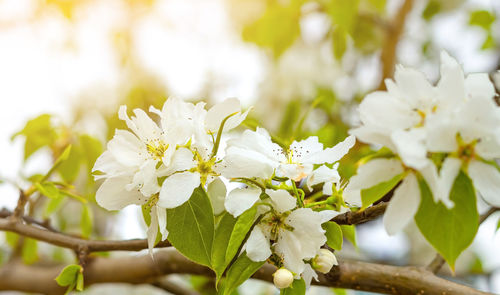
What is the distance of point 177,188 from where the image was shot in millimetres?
462

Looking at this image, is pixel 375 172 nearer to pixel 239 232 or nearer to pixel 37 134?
pixel 239 232

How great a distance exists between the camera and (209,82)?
1.92m

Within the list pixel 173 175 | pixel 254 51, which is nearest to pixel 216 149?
pixel 173 175

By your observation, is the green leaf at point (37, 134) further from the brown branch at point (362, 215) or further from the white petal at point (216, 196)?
the brown branch at point (362, 215)

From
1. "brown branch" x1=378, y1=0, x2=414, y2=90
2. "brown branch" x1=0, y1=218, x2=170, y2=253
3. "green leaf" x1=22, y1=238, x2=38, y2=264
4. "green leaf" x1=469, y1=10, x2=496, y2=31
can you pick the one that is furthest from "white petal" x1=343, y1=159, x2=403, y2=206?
"green leaf" x1=469, y1=10, x2=496, y2=31

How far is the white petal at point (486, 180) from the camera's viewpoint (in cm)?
40

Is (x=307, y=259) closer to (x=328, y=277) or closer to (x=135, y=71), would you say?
(x=328, y=277)

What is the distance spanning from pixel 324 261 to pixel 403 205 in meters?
0.11

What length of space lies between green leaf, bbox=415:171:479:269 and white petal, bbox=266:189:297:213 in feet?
0.38

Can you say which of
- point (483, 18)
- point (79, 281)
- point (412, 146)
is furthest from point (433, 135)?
point (483, 18)

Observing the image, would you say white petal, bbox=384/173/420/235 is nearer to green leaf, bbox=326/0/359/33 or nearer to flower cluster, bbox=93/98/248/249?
flower cluster, bbox=93/98/248/249

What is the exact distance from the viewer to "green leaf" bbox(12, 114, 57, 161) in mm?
931

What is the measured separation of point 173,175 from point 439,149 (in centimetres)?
24

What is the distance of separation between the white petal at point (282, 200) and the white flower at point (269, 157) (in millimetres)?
17
